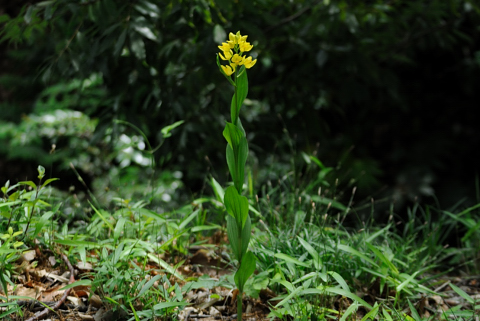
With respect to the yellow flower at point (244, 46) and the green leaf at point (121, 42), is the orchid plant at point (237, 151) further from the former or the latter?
the green leaf at point (121, 42)

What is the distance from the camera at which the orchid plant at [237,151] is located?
44.3 inches

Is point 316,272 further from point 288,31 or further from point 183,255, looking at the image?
point 288,31

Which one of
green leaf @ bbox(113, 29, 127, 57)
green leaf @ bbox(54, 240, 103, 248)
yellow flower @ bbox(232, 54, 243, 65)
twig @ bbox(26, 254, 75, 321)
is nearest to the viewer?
yellow flower @ bbox(232, 54, 243, 65)

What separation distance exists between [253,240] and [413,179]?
7.64 feet

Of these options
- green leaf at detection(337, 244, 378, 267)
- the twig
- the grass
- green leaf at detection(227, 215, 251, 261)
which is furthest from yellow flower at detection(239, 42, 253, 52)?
the twig

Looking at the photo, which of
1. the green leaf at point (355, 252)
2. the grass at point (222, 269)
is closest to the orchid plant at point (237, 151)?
the grass at point (222, 269)

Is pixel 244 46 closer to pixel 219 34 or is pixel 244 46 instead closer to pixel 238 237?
pixel 238 237

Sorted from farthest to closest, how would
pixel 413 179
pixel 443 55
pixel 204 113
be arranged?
pixel 443 55 → pixel 413 179 → pixel 204 113

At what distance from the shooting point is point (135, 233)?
1729mm

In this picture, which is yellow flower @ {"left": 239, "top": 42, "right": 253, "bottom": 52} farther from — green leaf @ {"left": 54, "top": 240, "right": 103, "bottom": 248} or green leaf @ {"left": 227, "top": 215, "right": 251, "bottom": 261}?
green leaf @ {"left": 54, "top": 240, "right": 103, "bottom": 248}

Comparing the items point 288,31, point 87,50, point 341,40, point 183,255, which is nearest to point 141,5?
point 87,50

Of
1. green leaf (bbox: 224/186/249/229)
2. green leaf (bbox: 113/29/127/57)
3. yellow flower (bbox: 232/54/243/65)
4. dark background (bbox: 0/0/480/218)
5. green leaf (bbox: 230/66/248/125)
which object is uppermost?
yellow flower (bbox: 232/54/243/65)

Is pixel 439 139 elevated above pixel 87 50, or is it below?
below

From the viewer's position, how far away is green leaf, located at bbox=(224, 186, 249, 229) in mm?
1141
